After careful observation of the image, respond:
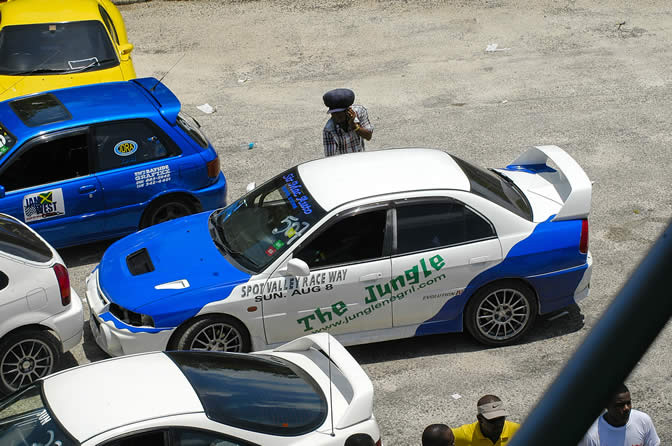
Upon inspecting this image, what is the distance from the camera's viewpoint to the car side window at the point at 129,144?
8.61 meters

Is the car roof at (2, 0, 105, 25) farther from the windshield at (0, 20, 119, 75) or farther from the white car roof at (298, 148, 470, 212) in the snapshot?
the white car roof at (298, 148, 470, 212)

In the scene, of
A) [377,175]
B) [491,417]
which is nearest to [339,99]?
[377,175]

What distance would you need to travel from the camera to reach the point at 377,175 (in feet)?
23.0

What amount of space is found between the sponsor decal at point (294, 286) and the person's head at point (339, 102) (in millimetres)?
2296

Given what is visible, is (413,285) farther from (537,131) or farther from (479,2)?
(479,2)

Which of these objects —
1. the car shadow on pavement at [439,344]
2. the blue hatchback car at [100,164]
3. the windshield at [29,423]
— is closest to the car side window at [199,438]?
the windshield at [29,423]

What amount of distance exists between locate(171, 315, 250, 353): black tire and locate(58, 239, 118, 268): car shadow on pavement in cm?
284

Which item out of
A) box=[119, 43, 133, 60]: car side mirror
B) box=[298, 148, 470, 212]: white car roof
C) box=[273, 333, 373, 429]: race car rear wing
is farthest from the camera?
box=[119, 43, 133, 60]: car side mirror

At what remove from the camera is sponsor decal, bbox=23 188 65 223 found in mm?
8242

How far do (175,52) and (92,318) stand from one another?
9.64 meters

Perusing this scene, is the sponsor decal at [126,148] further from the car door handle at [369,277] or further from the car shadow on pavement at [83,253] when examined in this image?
the car door handle at [369,277]

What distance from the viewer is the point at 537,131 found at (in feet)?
38.7

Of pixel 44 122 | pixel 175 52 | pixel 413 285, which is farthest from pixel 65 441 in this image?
pixel 175 52

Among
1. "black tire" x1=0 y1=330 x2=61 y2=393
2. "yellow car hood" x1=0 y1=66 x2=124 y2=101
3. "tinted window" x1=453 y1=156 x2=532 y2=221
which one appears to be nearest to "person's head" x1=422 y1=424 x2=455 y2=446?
"tinted window" x1=453 y1=156 x2=532 y2=221
